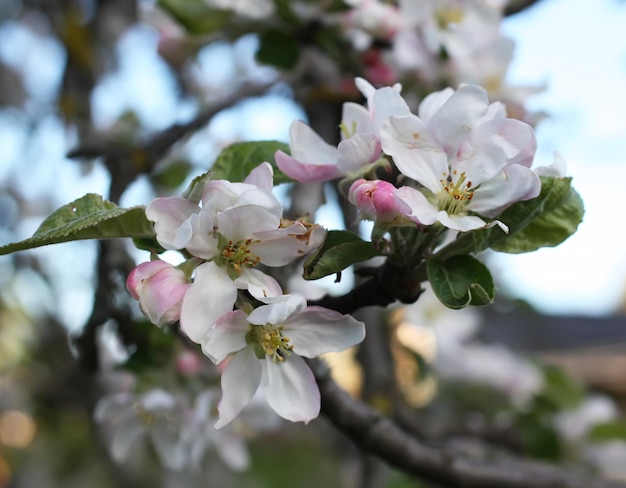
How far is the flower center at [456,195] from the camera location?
1.82 feet

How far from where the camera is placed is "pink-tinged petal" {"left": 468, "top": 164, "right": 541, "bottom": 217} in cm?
53

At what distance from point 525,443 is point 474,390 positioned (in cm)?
47

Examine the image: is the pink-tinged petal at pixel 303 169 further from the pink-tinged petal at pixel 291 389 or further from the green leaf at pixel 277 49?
the green leaf at pixel 277 49

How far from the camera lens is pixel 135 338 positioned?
1043 millimetres

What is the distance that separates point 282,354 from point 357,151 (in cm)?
19

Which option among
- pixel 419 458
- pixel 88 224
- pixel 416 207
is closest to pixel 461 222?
pixel 416 207

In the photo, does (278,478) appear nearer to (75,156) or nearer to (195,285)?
(75,156)

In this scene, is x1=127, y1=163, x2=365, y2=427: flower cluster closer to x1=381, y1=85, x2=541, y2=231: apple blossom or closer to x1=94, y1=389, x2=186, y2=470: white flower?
x1=381, y1=85, x2=541, y2=231: apple blossom

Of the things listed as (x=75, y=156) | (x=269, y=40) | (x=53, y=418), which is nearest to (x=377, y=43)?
(x=269, y=40)

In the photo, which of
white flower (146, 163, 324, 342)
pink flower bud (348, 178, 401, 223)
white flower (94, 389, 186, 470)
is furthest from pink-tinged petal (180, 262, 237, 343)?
white flower (94, 389, 186, 470)

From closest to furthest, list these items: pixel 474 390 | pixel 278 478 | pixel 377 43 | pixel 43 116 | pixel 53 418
Answer: pixel 377 43
pixel 474 390
pixel 43 116
pixel 53 418
pixel 278 478

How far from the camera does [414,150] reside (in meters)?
0.55

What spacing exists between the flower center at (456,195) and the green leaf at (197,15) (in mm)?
820

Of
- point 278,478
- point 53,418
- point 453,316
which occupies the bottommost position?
point 278,478
